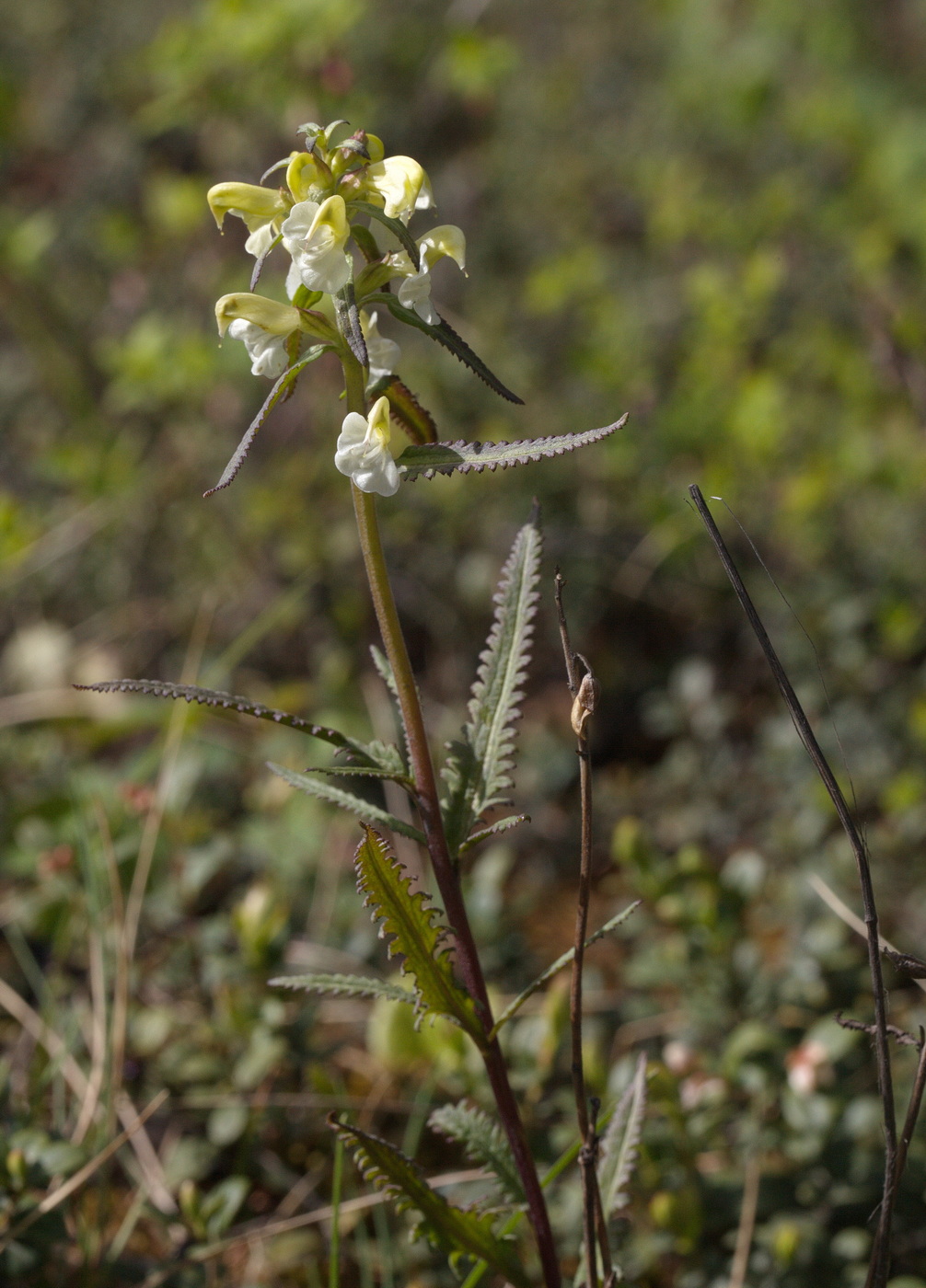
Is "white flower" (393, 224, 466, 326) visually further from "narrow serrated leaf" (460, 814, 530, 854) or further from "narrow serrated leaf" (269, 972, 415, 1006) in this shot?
"narrow serrated leaf" (269, 972, 415, 1006)

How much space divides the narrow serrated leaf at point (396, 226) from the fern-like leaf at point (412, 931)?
1.55 ft

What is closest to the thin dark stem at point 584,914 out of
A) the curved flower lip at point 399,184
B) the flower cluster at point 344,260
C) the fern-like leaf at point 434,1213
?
the fern-like leaf at point 434,1213

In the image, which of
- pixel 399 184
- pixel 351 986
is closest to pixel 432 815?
pixel 351 986

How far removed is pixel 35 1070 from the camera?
4.89ft

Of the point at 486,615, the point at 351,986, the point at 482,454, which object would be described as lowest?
the point at 486,615

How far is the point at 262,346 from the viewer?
884 mm

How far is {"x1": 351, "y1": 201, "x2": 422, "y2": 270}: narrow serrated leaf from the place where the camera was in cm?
84

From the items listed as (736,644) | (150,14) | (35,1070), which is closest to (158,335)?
(736,644)

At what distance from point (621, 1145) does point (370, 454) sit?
778mm

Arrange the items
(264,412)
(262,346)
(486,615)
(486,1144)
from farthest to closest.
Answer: (486,615), (486,1144), (262,346), (264,412)

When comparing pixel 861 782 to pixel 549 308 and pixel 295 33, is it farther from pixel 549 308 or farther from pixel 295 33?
pixel 295 33

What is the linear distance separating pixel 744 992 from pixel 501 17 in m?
5.51

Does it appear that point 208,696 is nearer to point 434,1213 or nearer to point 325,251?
point 325,251

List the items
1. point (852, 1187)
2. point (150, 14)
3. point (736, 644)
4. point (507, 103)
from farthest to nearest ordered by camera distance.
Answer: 1. point (150, 14)
2. point (507, 103)
3. point (736, 644)
4. point (852, 1187)
